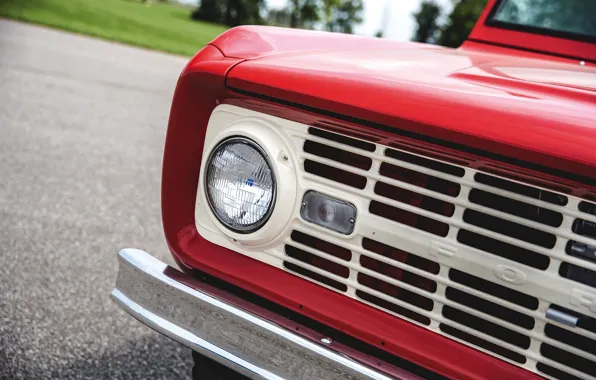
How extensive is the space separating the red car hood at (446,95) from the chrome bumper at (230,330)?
1.70ft

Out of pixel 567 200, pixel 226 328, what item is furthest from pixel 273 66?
pixel 567 200

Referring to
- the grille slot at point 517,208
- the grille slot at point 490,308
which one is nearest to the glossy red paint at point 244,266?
the grille slot at point 490,308

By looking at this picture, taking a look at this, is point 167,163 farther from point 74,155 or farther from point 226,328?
point 74,155

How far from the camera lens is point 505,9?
2.84m

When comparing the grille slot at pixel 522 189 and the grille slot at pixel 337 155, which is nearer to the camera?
the grille slot at pixel 522 189

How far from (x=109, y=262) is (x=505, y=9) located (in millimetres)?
2199

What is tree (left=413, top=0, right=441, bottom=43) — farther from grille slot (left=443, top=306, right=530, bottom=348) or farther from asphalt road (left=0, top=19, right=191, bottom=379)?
grille slot (left=443, top=306, right=530, bottom=348)

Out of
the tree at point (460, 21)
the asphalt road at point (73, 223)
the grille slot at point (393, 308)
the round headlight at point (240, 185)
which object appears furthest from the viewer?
the tree at point (460, 21)

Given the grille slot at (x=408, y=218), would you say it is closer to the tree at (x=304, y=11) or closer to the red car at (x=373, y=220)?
the red car at (x=373, y=220)

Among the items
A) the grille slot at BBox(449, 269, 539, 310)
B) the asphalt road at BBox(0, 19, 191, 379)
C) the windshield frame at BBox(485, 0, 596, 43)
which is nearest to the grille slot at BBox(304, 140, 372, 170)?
the grille slot at BBox(449, 269, 539, 310)

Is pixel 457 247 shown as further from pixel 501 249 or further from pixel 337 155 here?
pixel 337 155

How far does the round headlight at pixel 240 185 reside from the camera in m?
1.61

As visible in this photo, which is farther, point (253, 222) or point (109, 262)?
point (109, 262)

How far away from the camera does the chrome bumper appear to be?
1.43 metres
